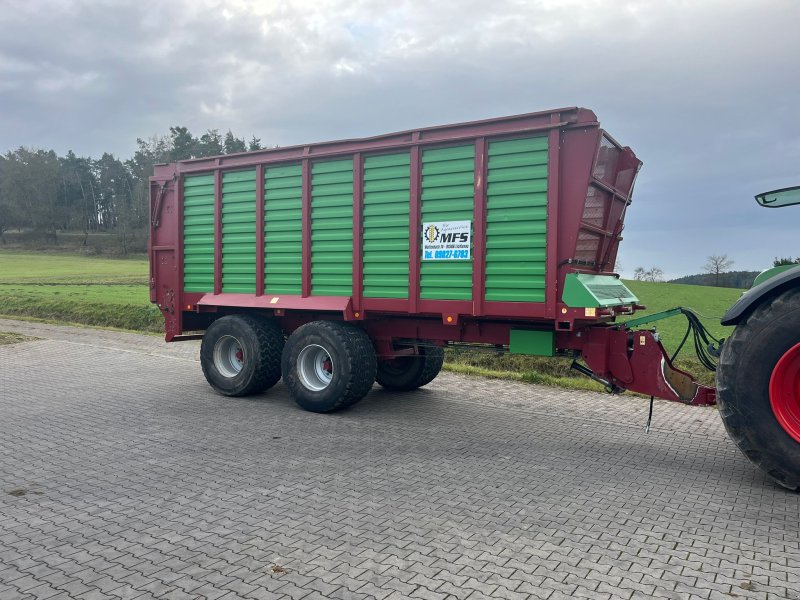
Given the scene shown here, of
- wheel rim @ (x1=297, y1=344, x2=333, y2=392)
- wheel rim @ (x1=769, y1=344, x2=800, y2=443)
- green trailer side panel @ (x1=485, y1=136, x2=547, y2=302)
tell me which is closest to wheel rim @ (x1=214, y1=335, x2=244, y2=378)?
wheel rim @ (x1=297, y1=344, x2=333, y2=392)

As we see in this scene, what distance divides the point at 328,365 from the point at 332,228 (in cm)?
177

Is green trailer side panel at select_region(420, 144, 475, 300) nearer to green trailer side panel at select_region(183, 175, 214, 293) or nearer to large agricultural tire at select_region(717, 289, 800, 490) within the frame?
large agricultural tire at select_region(717, 289, 800, 490)

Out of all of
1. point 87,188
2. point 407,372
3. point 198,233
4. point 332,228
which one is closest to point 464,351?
point 407,372

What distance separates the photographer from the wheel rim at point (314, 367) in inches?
310

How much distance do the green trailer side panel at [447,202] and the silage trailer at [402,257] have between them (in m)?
0.02

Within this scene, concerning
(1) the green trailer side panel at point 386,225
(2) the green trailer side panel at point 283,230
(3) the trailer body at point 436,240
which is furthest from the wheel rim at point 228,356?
(1) the green trailer side panel at point 386,225

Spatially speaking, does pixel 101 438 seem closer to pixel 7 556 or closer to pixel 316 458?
pixel 316 458

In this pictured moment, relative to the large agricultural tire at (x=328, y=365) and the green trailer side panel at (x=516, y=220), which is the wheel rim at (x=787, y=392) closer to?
the green trailer side panel at (x=516, y=220)

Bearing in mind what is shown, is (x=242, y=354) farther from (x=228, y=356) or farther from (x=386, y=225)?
(x=386, y=225)

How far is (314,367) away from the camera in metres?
7.99

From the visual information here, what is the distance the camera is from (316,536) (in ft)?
13.2

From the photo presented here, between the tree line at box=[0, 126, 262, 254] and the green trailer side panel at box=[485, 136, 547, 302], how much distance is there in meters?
56.9

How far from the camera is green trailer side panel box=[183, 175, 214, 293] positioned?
29.5ft

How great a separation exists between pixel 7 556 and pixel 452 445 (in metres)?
3.93
